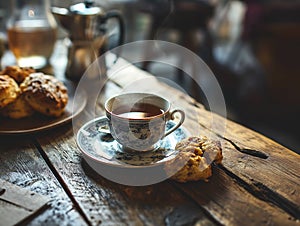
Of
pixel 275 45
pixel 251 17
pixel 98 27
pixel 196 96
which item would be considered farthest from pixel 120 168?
pixel 251 17

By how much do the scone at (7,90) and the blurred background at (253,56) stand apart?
101 cm

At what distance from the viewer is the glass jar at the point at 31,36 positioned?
1.24 m

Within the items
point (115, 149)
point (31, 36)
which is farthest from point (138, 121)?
point (31, 36)

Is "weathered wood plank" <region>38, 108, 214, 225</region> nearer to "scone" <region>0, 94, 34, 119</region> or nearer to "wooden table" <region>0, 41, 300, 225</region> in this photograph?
"wooden table" <region>0, 41, 300, 225</region>

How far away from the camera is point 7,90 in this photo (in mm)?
821

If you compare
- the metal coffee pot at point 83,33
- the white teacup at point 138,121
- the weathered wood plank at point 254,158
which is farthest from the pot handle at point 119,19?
the white teacup at point 138,121

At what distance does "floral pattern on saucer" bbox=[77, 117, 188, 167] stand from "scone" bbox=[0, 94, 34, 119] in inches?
7.2

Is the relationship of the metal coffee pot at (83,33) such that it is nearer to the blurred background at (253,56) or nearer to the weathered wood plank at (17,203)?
the weathered wood plank at (17,203)

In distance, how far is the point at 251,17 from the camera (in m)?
2.34

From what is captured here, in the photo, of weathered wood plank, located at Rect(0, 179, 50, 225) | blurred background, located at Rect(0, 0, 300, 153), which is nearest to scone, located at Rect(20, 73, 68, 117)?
weathered wood plank, located at Rect(0, 179, 50, 225)

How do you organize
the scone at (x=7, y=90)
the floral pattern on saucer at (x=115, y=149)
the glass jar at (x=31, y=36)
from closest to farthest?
1. the floral pattern on saucer at (x=115, y=149)
2. the scone at (x=7, y=90)
3. the glass jar at (x=31, y=36)

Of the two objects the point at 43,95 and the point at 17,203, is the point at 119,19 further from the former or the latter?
the point at 17,203

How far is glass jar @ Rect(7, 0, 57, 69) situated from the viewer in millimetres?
1239

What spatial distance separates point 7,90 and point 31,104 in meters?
0.07
